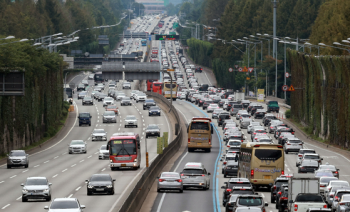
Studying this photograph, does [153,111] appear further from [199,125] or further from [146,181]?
[146,181]

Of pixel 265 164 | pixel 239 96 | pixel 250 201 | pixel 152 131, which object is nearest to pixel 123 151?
pixel 265 164

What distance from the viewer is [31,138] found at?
284 ft

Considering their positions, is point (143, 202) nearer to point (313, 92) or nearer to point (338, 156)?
point (338, 156)

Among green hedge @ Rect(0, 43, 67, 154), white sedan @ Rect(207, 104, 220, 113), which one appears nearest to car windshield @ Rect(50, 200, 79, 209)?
green hedge @ Rect(0, 43, 67, 154)

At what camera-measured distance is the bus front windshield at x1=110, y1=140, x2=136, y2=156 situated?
2199 inches

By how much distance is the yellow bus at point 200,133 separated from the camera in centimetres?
7294

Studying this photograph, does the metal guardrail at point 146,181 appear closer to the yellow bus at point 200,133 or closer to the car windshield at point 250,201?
the yellow bus at point 200,133

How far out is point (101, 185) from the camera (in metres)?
41.3

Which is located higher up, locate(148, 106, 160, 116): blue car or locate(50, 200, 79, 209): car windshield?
locate(50, 200, 79, 209): car windshield

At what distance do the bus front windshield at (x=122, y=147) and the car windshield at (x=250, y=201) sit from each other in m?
25.7

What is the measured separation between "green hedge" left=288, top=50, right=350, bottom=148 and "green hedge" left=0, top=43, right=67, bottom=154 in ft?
120

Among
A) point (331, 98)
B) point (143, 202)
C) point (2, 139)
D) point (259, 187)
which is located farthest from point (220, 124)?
point (143, 202)

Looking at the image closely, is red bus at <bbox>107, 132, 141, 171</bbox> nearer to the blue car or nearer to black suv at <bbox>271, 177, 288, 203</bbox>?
black suv at <bbox>271, 177, 288, 203</bbox>

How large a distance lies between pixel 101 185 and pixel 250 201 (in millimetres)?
13031
